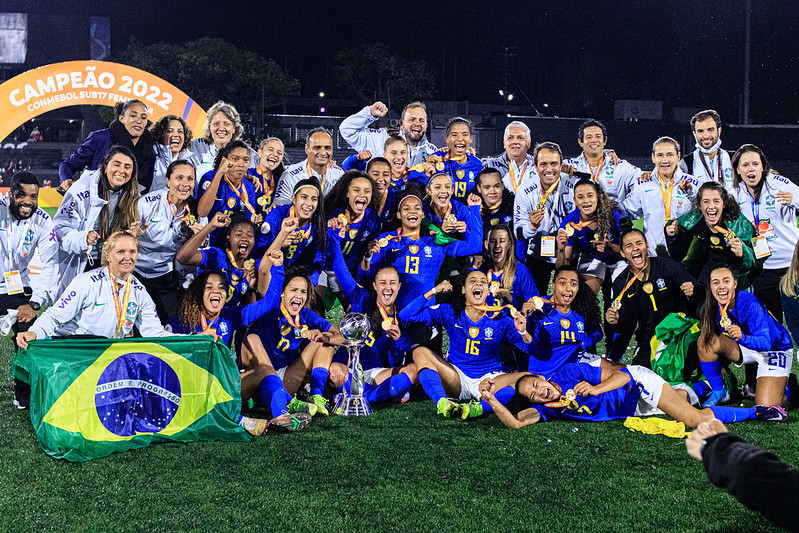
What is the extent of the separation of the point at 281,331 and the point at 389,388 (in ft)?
2.74

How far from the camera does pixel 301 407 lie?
520 cm

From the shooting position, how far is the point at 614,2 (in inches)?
1748

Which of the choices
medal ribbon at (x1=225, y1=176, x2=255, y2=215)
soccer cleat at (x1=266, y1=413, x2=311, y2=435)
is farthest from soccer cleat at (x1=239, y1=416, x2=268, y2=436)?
medal ribbon at (x1=225, y1=176, x2=255, y2=215)

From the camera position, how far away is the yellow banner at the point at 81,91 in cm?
1105

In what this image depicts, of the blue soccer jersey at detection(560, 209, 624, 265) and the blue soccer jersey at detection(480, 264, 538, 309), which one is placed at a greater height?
the blue soccer jersey at detection(560, 209, 624, 265)

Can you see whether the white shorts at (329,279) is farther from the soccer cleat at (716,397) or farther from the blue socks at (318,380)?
the soccer cleat at (716,397)

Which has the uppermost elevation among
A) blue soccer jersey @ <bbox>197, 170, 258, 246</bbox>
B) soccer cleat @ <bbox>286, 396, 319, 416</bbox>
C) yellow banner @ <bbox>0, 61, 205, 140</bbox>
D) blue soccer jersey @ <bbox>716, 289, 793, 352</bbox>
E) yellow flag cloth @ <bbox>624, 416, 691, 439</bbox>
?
yellow banner @ <bbox>0, 61, 205, 140</bbox>

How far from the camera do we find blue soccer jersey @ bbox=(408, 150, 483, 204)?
6.49 meters

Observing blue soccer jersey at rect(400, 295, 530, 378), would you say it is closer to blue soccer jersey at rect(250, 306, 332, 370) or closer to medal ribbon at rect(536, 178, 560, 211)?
blue soccer jersey at rect(250, 306, 332, 370)

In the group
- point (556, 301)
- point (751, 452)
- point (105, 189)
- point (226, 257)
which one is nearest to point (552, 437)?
point (556, 301)

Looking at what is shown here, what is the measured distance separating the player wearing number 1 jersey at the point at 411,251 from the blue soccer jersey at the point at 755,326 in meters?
1.81

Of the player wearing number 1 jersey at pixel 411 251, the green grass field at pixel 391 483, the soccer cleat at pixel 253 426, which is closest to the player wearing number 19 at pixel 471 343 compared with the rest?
the player wearing number 1 jersey at pixel 411 251

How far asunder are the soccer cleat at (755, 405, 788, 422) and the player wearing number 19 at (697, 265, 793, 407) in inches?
5.3

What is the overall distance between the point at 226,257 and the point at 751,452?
4.37m
